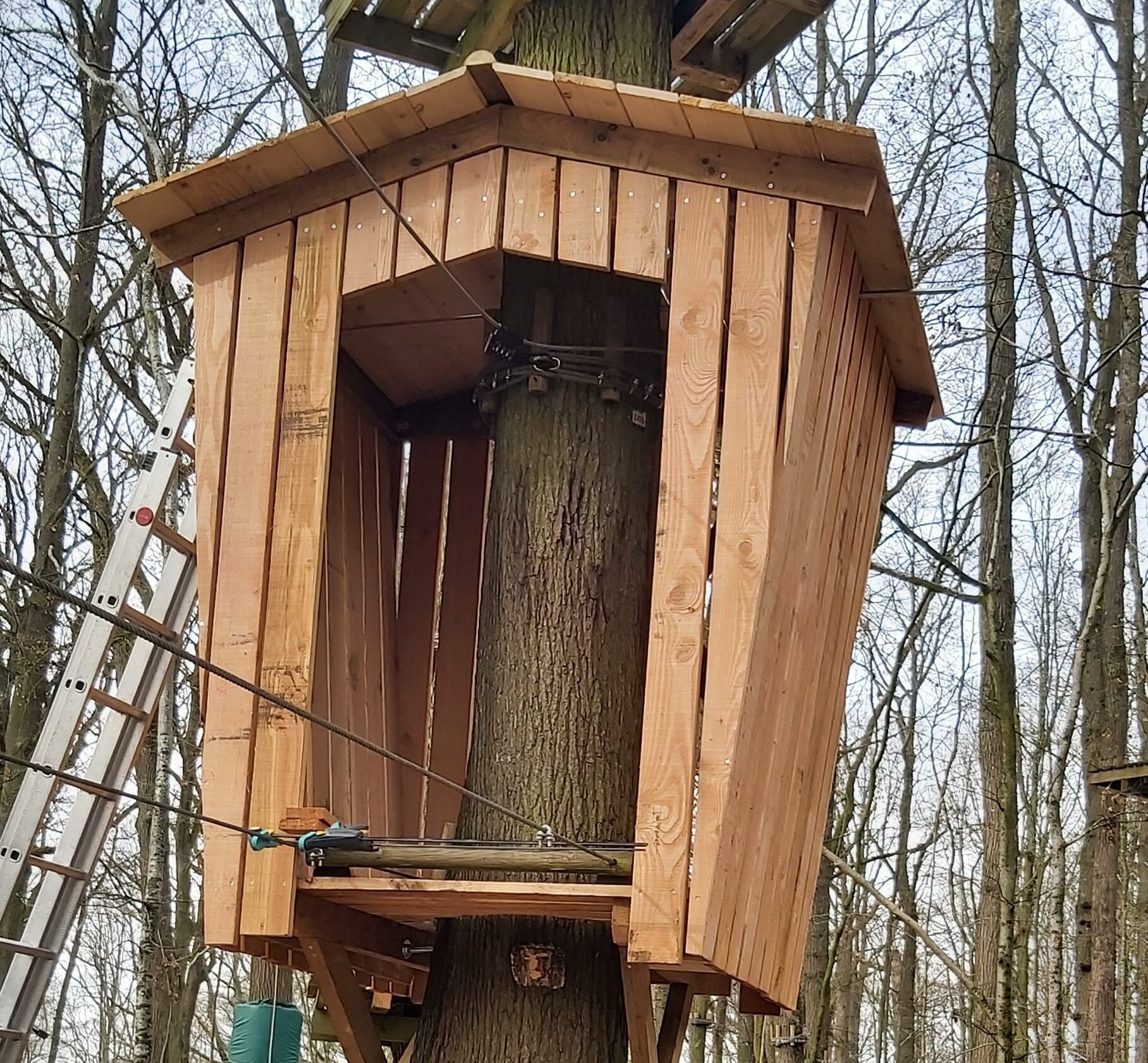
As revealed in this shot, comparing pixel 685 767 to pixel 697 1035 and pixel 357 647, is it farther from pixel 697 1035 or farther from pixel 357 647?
pixel 697 1035

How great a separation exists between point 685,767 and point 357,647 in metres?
1.60

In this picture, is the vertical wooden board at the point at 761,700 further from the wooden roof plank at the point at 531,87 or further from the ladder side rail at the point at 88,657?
the ladder side rail at the point at 88,657

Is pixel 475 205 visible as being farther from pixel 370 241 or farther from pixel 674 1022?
pixel 674 1022

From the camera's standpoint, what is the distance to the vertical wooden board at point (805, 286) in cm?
331

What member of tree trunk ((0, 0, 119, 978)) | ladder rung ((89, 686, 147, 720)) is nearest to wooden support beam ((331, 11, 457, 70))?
ladder rung ((89, 686, 147, 720))

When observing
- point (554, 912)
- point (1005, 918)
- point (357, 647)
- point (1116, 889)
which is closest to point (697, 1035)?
point (1116, 889)

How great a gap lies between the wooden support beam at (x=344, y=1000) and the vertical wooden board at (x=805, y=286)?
1.57 meters

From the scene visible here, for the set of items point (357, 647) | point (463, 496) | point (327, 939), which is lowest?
point (327, 939)

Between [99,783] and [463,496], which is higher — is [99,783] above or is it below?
below

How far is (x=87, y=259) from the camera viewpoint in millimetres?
8969

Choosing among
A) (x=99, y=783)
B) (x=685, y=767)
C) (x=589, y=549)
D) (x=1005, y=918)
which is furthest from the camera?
(x=1005, y=918)

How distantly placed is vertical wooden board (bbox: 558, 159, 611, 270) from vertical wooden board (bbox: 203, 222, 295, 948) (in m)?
0.71

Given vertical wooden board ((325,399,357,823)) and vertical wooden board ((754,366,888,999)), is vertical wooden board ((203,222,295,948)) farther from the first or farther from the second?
vertical wooden board ((754,366,888,999))

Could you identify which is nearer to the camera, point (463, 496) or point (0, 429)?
point (463, 496)
